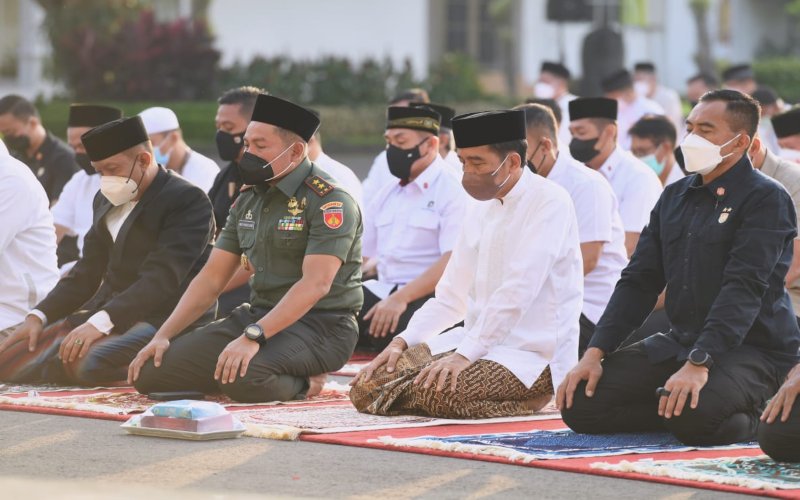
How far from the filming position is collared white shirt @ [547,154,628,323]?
7.93 metres

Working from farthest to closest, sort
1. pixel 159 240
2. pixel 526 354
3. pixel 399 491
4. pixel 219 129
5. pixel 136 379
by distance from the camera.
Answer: pixel 219 129, pixel 159 240, pixel 136 379, pixel 526 354, pixel 399 491

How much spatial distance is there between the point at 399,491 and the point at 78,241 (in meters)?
5.57

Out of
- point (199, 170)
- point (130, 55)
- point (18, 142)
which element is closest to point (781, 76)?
point (130, 55)

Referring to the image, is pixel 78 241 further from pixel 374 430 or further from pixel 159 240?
pixel 374 430

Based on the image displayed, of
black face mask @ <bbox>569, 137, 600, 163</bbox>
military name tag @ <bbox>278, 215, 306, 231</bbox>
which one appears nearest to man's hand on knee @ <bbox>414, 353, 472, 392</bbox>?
military name tag @ <bbox>278, 215, 306, 231</bbox>

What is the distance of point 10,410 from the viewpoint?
650cm

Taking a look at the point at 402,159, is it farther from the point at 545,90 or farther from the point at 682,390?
the point at 545,90

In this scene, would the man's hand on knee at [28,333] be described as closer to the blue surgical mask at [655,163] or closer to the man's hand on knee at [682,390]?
the man's hand on knee at [682,390]

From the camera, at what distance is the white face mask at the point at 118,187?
733 centimetres

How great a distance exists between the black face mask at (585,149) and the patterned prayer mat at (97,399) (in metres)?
2.62

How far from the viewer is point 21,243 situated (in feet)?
25.5

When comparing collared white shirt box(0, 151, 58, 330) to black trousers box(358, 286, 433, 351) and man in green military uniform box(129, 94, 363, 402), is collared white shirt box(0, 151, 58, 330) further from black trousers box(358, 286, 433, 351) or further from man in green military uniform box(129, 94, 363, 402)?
black trousers box(358, 286, 433, 351)

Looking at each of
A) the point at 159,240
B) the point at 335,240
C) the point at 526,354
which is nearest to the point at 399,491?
the point at 526,354

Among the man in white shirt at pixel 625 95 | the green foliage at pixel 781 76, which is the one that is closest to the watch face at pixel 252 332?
the man in white shirt at pixel 625 95
